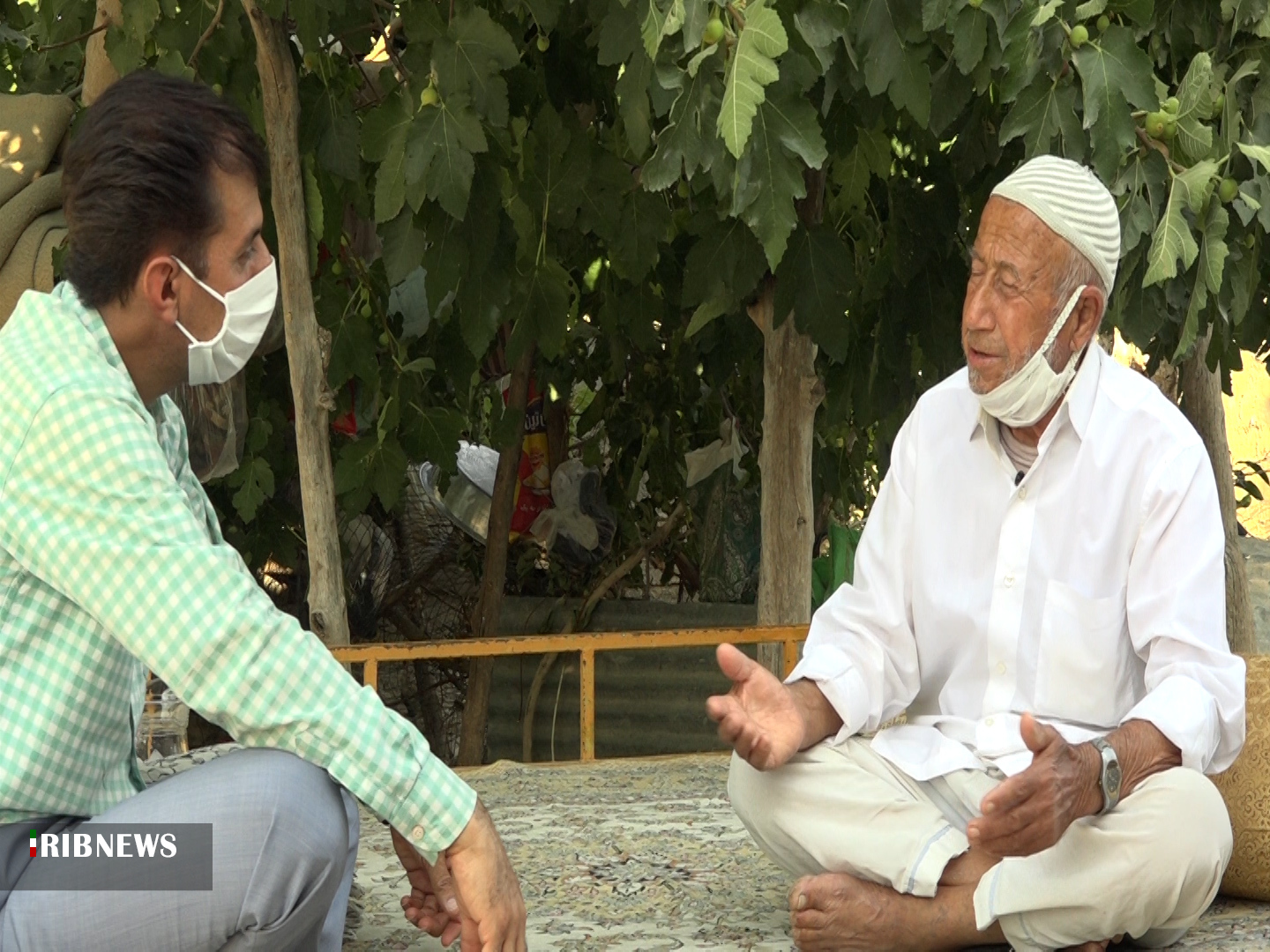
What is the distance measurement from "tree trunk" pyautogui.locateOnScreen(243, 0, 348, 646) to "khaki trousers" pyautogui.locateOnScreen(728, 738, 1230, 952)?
1.70 m

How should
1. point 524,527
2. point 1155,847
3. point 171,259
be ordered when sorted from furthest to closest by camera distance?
point 524,527 → point 1155,847 → point 171,259

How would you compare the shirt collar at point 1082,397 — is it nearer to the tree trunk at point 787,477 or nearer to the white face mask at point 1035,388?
the white face mask at point 1035,388

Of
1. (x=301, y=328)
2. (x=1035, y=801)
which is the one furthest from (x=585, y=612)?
(x=1035, y=801)

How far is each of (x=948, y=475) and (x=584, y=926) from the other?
3.28 ft

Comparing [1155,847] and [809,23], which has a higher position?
[809,23]

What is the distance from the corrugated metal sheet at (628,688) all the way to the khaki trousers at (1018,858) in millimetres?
3367

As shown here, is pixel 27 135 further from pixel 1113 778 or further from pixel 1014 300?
pixel 1113 778

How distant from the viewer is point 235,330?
2.14m

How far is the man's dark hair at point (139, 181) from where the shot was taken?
6.54ft

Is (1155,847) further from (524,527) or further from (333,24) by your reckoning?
(524,527)

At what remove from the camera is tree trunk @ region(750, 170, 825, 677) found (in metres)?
4.66

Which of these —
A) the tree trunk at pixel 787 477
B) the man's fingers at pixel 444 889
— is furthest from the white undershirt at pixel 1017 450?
the tree trunk at pixel 787 477

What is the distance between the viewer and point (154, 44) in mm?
3963

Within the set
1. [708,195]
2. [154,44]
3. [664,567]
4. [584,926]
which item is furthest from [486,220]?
[664,567]
